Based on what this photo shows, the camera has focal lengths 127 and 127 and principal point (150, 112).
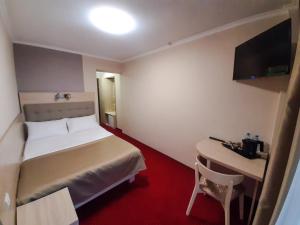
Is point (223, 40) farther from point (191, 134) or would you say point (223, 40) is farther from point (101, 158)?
point (101, 158)

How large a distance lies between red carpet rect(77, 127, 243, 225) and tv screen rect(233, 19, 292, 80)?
1677 mm

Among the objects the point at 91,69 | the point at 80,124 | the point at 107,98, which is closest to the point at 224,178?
the point at 80,124

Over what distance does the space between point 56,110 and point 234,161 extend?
336 centimetres

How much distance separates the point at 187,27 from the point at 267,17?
0.88m

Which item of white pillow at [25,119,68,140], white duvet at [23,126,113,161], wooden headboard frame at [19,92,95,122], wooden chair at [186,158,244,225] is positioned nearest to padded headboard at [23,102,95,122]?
wooden headboard frame at [19,92,95,122]

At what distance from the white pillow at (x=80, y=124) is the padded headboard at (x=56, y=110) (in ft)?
0.83

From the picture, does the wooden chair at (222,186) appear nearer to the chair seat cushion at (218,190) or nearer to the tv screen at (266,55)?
the chair seat cushion at (218,190)

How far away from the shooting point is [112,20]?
64.0 inches

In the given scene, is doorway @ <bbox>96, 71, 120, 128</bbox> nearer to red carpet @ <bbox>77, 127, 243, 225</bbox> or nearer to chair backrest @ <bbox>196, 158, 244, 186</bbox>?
red carpet @ <bbox>77, 127, 243, 225</bbox>

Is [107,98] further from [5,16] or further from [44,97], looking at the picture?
[5,16]

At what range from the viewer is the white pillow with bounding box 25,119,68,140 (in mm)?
2285

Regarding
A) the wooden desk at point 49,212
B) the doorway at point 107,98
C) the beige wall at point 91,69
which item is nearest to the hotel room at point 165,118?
the wooden desk at point 49,212

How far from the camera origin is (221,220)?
1470 millimetres

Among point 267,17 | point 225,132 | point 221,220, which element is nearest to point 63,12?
point 267,17
